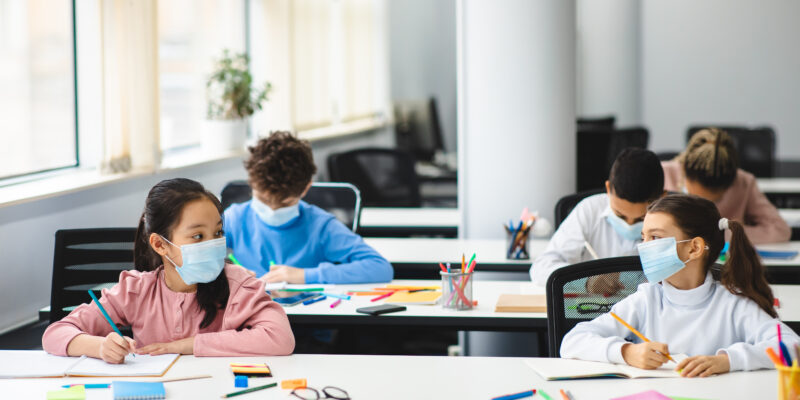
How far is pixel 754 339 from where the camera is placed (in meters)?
2.16

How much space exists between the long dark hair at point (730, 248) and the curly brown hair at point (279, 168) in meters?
1.41

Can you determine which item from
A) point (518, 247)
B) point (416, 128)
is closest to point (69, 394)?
point (518, 247)

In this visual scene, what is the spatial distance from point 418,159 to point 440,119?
102 cm

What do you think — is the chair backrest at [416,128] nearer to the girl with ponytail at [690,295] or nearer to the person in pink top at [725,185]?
the person in pink top at [725,185]

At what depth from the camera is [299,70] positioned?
6730mm

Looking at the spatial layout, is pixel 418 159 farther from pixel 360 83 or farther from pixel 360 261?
pixel 360 261

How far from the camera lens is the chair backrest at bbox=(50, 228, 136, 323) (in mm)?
2799

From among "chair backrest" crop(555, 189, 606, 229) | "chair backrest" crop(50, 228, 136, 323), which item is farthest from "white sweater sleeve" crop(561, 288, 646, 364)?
"chair backrest" crop(50, 228, 136, 323)

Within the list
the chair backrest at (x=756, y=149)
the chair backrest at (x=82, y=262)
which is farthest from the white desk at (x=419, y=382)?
the chair backrest at (x=756, y=149)

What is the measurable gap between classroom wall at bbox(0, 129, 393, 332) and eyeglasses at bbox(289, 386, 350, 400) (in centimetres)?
169

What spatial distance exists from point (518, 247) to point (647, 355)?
5.18 feet

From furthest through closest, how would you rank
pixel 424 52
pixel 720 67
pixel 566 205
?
1. pixel 720 67
2. pixel 424 52
3. pixel 566 205

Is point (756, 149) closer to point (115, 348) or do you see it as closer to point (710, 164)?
point (710, 164)

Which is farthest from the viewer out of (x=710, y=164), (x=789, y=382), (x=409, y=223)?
(x=409, y=223)
